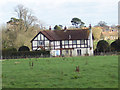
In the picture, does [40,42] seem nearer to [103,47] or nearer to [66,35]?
[66,35]

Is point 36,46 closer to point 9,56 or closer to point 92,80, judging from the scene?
point 9,56

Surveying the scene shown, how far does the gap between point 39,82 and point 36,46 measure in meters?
50.3

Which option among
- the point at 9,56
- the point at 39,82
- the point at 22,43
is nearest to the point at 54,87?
the point at 39,82

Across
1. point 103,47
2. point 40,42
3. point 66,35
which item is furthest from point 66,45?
point 103,47

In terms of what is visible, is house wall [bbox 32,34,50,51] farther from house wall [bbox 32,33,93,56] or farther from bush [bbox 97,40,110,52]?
bush [bbox 97,40,110,52]

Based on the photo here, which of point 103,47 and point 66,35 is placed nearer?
point 103,47

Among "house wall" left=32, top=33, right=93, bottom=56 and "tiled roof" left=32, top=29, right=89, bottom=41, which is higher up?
"tiled roof" left=32, top=29, right=89, bottom=41

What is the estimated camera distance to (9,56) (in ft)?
171

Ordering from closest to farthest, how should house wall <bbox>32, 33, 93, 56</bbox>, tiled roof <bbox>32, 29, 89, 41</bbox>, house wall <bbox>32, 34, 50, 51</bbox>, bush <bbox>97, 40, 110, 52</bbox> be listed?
1. bush <bbox>97, 40, 110, 52</bbox>
2. house wall <bbox>32, 33, 93, 56</bbox>
3. house wall <bbox>32, 34, 50, 51</bbox>
4. tiled roof <bbox>32, 29, 89, 41</bbox>

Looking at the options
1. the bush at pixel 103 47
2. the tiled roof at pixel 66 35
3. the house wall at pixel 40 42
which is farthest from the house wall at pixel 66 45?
the bush at pixel 103 47

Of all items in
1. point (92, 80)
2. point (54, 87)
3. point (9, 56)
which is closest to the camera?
point (54, 87)

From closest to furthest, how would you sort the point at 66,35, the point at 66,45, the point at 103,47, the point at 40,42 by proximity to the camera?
the point at 103,47
the point at 40,42
the point at 66,45
the point at 66,35

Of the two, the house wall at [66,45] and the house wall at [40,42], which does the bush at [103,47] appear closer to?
the house wall at [66,45]

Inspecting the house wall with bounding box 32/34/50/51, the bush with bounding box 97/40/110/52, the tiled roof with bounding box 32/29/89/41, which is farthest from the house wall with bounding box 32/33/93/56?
the bush with bounding box 97/40/110/52
